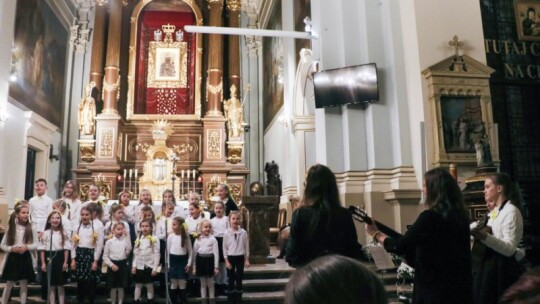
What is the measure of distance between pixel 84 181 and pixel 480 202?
1257 centimetres

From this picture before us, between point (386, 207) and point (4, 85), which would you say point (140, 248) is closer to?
point (386, 207)

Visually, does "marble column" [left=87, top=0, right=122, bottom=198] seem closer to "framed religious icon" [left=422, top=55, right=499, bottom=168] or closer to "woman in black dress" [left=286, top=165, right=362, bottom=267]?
"framed religious icon" [left=422, top=55, right=499, bottom=168]

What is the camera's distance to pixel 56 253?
229 inches

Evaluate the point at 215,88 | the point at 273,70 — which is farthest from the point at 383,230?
the point at 215,88

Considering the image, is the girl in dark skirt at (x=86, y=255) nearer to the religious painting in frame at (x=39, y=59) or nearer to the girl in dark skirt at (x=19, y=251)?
the girl in dark skirt at (x=19, y=251)

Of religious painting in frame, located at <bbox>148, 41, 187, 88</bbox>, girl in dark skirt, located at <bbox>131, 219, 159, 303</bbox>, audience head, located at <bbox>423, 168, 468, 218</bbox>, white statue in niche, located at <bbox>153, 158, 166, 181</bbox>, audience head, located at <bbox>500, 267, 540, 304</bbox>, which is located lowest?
girl in dark skirt, located at <bbox>131, 219, 159, 303</bbox>

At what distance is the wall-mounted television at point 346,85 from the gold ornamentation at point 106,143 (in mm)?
9342

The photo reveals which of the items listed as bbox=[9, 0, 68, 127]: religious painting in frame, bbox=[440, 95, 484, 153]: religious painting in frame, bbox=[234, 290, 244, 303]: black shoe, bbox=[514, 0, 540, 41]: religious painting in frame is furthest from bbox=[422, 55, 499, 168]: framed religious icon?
bbox=[9, 0, 68, 127]: religious painting in frame

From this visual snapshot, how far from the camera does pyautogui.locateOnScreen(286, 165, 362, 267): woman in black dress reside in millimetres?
2873

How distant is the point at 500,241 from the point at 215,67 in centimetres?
1399

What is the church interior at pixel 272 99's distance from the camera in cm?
713

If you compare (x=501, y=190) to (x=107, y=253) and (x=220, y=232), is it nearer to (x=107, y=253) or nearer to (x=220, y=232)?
(x=220, y=232)

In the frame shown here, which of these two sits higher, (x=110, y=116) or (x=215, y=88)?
(x=215, y=88)

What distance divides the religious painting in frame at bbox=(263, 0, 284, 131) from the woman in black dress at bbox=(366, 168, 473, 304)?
11524 millimetres
